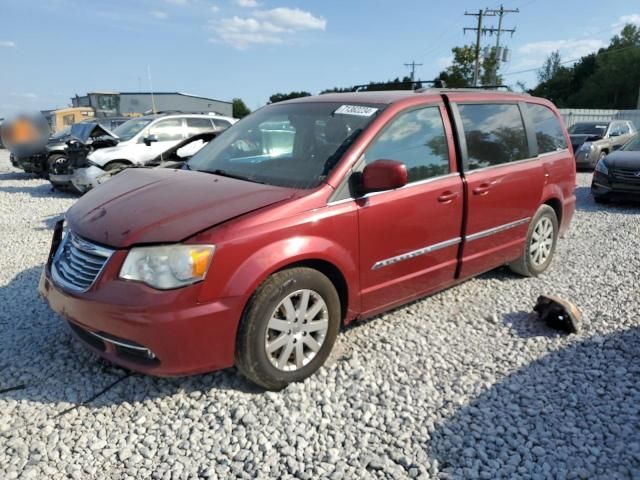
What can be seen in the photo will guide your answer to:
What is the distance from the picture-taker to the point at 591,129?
51.6 ft

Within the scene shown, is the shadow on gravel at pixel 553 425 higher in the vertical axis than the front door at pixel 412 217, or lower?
lower

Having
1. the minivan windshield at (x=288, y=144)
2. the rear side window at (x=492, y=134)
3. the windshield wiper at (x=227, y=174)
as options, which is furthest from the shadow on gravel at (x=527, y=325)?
the windshield wiper at (x=227, y=174)

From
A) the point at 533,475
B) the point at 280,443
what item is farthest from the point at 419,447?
the point at 280,443

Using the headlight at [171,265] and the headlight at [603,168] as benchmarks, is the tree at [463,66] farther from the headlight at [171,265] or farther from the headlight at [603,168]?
the headlight at [171,265]

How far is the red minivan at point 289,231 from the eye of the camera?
2.60 m

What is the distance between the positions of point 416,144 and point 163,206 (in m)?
1.85

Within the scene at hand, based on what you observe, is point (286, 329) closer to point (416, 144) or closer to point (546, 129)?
point (416, 144)

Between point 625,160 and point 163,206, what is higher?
point 163,206

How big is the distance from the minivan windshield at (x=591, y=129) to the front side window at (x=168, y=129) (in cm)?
1247

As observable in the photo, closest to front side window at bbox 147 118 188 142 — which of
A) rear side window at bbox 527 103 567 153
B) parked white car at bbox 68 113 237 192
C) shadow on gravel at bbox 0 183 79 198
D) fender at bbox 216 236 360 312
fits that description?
parked white car at bbox 68 113 237 192

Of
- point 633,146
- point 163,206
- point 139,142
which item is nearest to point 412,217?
point 163,206

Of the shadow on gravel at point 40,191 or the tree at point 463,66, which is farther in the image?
the tree at point 463,66

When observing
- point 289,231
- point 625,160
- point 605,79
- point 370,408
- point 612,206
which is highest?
point 605,79

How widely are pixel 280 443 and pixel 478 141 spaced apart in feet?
9.30
